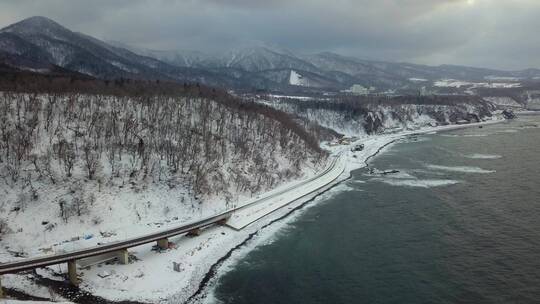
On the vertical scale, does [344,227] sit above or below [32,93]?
below

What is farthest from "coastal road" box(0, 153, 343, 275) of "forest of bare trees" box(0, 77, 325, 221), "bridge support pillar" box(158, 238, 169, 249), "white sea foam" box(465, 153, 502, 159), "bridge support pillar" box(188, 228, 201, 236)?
"white sea foam" box(465, 153, 502, 159)

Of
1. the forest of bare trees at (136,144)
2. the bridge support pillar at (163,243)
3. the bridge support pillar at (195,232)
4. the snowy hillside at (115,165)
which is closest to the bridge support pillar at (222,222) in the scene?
the snowy hillside at (115,165)

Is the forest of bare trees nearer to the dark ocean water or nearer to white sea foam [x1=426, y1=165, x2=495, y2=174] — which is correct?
the dark ocean water

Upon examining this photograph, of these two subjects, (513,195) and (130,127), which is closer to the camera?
(513,195)

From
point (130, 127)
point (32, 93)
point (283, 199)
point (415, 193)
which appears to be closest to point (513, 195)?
point (415, 193)

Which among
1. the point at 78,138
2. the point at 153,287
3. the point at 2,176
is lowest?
the point at 153,287

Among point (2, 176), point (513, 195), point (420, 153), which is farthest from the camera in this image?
point (420, 153)

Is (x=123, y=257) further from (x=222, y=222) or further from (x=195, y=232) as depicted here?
(x=222, y=222)

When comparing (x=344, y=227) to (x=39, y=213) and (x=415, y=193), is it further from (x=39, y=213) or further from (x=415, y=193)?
(x=39, y=213)
